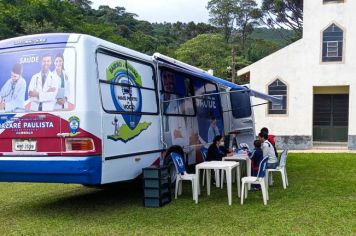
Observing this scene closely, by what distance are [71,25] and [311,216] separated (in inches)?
1550

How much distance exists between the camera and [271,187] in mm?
9523

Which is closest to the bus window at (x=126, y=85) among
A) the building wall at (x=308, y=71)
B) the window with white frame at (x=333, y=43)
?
the building wall at (x=308, y=71)

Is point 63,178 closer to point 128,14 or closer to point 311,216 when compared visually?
point 311,216

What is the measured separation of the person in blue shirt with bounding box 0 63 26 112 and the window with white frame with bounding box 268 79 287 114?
50.1ft

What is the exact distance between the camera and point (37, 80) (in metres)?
6.61

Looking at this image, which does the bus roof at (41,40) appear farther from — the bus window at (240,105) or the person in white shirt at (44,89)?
the bus window at (240,105)

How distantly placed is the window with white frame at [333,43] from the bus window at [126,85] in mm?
13787

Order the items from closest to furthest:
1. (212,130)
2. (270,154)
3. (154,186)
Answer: (154,186) < (270,154) < (212,130)

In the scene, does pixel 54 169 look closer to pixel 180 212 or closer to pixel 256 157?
pixel 180 212

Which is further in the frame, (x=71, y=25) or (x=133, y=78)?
(x=71, y=25)

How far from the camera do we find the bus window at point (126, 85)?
6812 mm

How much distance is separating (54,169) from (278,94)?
1585 centimetres

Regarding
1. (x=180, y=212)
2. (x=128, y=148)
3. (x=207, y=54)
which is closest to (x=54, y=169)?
(x=128, y=148)

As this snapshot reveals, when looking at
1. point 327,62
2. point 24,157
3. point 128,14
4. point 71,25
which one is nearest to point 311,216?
point 24,157
